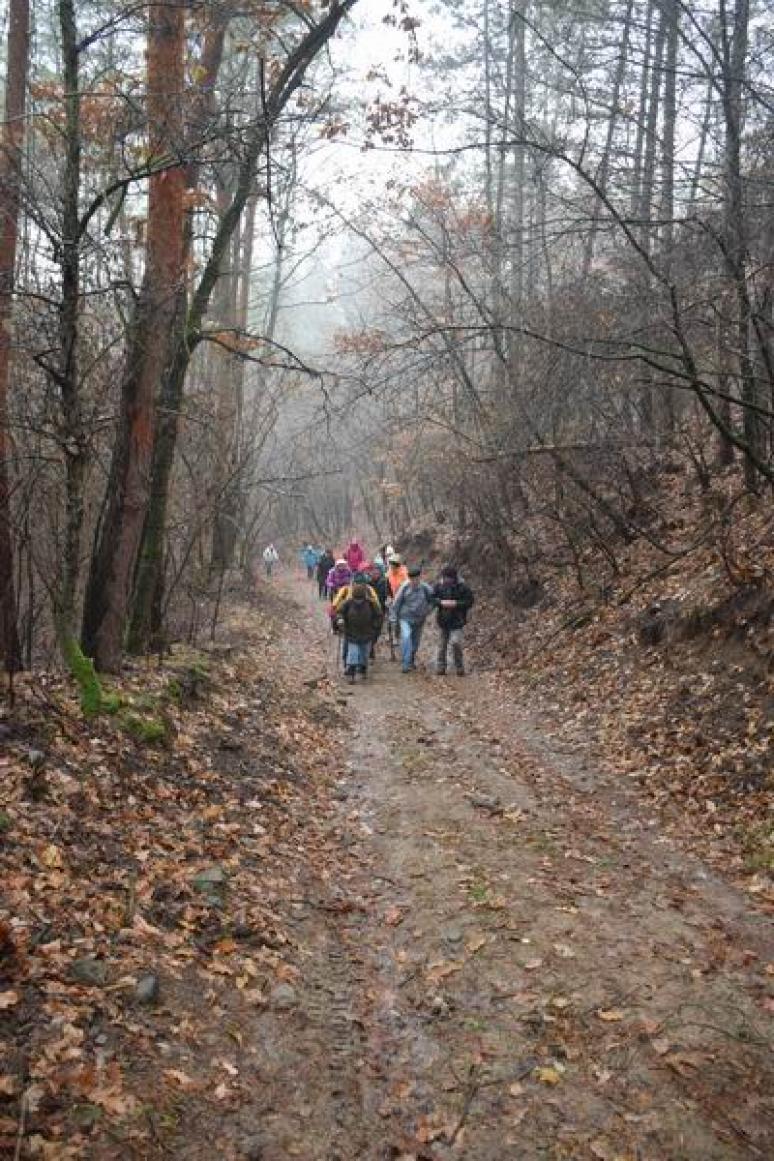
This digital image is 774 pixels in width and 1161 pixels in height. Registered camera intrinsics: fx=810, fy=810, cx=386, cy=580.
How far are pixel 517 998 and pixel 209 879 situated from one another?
7.05ft

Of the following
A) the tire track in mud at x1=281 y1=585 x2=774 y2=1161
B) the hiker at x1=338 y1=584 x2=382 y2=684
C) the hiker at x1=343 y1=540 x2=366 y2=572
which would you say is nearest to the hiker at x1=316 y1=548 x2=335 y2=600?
the hiker at x1=343 y1=540 x2=366 y2=572

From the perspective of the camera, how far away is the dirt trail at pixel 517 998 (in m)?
3.66

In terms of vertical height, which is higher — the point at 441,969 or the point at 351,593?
the point at 351,593

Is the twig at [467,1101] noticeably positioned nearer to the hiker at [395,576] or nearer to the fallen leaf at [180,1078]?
the fallen leaf at [180,1078]

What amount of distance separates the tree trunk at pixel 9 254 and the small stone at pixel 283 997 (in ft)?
11.1

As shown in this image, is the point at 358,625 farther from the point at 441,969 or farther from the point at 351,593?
the point at 441,969

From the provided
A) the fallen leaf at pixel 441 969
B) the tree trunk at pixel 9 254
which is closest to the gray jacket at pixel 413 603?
the tree trunk at pixel 9 254

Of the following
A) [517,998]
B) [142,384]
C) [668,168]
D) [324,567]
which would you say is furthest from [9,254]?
[324,567]

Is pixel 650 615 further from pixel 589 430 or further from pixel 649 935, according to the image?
pixel 649 935

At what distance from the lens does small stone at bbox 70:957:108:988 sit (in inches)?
159

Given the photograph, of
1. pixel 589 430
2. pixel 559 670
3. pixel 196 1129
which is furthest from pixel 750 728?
pixel 589 430

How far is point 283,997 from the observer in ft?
14.9

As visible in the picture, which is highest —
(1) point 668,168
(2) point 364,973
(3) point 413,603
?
(1) point 668,168

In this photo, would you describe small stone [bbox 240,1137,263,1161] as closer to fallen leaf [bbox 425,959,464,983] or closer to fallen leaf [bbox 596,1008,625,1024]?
fallen leaf [bbox 425,959,464,983]
